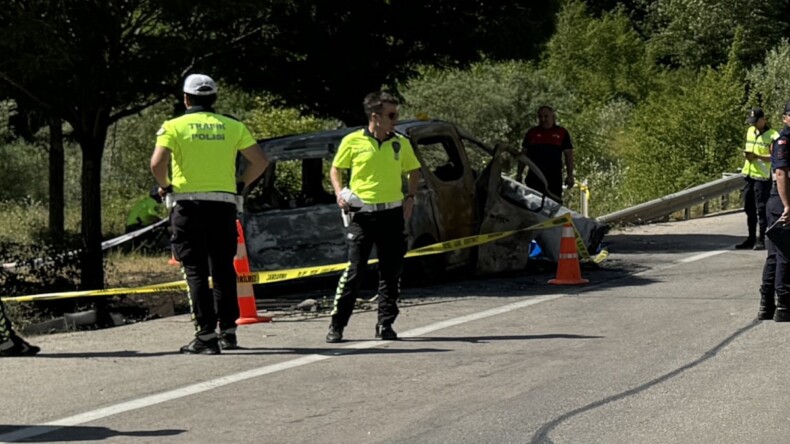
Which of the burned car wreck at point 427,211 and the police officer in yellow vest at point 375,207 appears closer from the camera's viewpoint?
the police officer in yellow vest at point 375,207

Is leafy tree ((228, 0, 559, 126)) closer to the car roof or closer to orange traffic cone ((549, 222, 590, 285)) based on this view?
the car roof

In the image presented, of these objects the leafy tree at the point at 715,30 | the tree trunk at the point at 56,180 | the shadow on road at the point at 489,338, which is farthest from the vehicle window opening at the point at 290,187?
the leafy tree at the point at 715,30

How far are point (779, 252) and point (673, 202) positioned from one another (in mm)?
11448

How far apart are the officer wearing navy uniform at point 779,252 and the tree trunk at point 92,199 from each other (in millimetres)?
6724

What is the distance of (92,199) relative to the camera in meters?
15.3

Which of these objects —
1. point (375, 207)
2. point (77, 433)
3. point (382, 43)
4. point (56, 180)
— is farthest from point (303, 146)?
point (56, 180)

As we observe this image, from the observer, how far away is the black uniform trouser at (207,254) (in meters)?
9.42

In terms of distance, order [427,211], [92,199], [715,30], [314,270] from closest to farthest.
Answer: [314,270], [427,211], [92,199], [715,30]

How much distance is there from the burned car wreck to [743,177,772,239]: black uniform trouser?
2.31 m

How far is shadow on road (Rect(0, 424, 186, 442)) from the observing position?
6.93 metres

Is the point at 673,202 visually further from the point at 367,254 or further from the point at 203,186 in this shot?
the point at 203,186

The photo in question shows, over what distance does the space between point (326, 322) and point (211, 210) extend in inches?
89.1

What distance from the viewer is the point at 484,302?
12.6 metres

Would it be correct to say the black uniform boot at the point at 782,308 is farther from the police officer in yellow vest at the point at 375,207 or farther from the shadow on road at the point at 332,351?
the police officer in yellow vest at the point at 375,207
